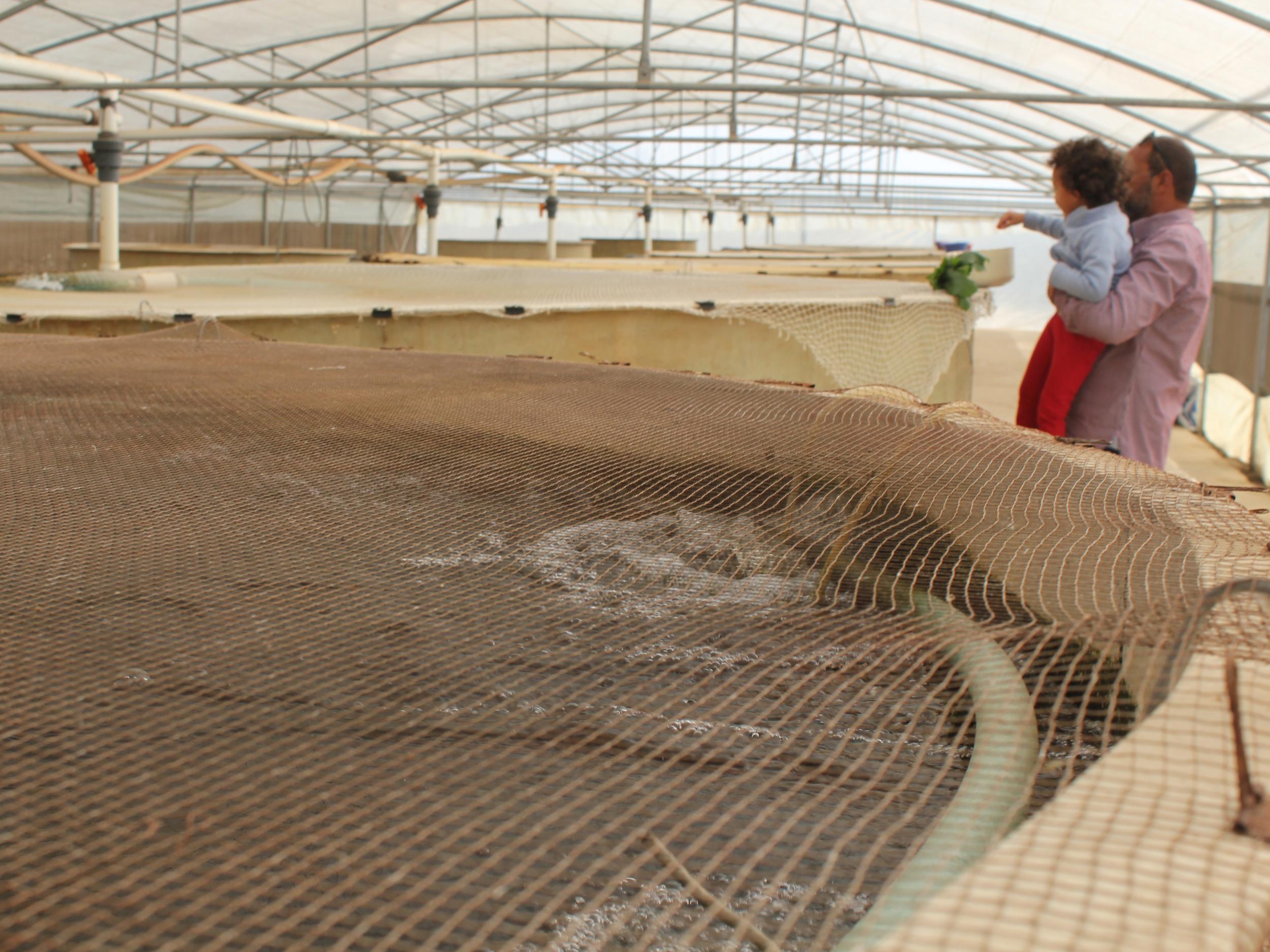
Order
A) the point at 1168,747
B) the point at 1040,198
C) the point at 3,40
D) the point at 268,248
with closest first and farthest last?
the point at 1168,747 < the point at 268,248 < the point at 3,40 < the point at 1040,198

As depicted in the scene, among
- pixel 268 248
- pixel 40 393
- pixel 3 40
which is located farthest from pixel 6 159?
pixel 40 393

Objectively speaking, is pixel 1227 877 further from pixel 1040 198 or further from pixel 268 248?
pixel 1040 198

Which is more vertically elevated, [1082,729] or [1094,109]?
[1094,109]

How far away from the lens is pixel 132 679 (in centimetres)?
88

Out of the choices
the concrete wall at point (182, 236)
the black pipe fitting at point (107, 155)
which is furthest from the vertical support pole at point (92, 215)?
the black pipe fitting at point (107, 155)

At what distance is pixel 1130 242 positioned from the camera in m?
2.62

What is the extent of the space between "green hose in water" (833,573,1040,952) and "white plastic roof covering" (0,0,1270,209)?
684 cm

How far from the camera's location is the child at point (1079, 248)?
2490 millimetres

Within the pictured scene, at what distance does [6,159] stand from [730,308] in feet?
50.0

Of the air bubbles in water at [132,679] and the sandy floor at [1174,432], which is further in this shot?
the sandy floor at [1174,432]

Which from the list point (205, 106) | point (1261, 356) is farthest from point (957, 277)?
point (1261, 356)

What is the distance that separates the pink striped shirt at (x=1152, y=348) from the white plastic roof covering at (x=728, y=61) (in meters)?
5.08

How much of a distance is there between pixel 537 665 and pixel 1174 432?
10.4 metres

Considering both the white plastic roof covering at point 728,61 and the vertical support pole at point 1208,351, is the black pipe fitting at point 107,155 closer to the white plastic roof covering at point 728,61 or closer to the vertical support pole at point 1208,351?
the white plastic roof covering at point 728,61
